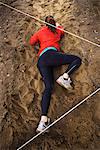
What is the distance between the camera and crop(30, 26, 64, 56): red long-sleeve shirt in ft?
16.5

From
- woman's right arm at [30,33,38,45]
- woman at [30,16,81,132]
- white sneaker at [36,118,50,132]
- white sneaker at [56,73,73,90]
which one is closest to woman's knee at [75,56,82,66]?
woman at [30,16,81,132]

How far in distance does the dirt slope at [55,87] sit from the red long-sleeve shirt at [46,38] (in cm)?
14

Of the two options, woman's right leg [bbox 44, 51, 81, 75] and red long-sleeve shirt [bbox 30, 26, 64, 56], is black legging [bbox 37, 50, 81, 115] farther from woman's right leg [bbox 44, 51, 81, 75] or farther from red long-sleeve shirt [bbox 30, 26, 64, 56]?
red long-sleeve shirt [bbox 30, 26, 64, 56]

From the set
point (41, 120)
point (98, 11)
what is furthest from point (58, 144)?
point (98, 11)

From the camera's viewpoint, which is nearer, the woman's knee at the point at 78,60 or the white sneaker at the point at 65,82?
the white sneaker at the point at 65,82

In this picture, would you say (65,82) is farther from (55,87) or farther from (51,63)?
(51,63)

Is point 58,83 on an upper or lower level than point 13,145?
upper

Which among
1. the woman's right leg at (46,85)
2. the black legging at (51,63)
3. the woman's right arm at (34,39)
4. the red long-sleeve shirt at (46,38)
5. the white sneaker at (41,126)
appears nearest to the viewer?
the white sneaker at (41,126)

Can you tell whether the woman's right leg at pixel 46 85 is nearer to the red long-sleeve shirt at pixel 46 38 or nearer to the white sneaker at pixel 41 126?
the white sneaker at pixel 41 126

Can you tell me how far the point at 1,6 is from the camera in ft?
19.6

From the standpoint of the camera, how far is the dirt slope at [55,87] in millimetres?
4484

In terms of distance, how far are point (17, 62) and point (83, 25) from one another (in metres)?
1.12

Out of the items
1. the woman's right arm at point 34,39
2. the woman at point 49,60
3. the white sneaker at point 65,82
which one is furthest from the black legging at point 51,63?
Answer: the woman's right arm at point 34,39

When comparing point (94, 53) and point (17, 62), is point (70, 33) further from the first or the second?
point (17, 62)
